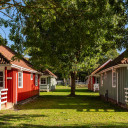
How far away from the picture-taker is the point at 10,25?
9.53 m

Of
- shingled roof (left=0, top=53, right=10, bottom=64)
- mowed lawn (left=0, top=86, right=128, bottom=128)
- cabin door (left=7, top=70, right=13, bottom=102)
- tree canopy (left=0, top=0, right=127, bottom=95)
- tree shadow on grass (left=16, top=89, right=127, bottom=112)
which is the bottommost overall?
tree shadow on grass (left=16, top=89, right=127, bottom=112)

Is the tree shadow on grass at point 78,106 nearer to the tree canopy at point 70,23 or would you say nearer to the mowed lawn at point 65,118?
the mowed lawn at point 65,118

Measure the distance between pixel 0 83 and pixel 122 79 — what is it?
843 centimetres

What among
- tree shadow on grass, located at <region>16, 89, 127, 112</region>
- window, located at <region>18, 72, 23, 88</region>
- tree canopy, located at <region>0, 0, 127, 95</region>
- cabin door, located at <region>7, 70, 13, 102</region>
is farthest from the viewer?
window, located at <region>18, 72, 23, 88</region>

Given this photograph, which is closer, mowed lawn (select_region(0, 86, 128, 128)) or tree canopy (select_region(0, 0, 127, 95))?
tree canopy (select_region(0, 0, 127, 95))

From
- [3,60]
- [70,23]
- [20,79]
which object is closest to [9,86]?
[3,60]

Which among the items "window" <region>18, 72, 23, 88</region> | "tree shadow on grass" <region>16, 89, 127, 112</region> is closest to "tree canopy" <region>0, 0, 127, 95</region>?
"tree shadow on grass" <region>16, 89, 127, 112</region>

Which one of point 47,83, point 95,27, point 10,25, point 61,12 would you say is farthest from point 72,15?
point 47,83

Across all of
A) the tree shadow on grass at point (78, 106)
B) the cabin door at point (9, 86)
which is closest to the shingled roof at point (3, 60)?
the cabin door at point (9, 86)

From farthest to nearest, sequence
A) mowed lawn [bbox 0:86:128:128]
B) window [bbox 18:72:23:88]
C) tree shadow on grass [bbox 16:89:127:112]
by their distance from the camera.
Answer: window [bbox 18:72:23:88]
tree shadow on grass [bbox 16:89:127:112]
mowed lawn [bbox 0:86:128:128]

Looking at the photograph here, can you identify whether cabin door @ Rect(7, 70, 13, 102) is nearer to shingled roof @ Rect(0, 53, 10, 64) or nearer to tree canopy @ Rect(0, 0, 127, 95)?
shingled roof @ Rect(0, 53, 10, 64)

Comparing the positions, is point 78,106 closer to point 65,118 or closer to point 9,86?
point 9,86

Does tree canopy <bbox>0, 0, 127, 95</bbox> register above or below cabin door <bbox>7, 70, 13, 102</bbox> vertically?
above

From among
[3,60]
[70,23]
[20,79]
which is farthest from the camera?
[20,79]
